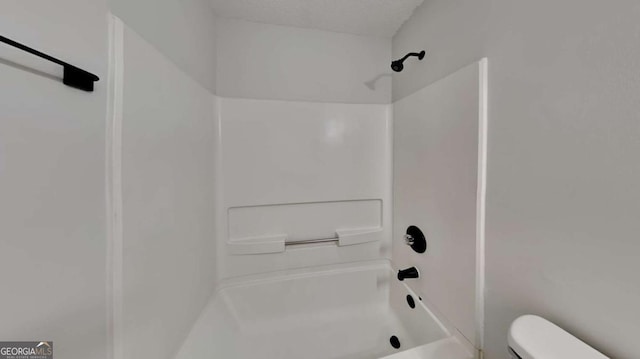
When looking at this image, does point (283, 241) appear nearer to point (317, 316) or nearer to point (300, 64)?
point (317, 316)

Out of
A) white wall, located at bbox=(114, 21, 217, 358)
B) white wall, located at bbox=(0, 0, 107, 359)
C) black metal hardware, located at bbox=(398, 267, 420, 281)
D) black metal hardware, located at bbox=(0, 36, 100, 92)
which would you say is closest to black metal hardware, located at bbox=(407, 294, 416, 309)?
black metal hardware, located at bbox=(398, 267, 420, 281)

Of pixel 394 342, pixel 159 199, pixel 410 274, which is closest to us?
pixel 159 199

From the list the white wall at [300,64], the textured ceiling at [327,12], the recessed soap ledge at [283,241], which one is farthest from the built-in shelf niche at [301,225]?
the textured ceiling at [327,12]

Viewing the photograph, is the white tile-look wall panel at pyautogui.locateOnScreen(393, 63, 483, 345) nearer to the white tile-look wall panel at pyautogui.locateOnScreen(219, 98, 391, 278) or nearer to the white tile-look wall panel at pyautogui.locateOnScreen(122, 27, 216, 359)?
the white tile-look wall panel at pyautogui.locateOnScreen(219, 98, 391, 278)

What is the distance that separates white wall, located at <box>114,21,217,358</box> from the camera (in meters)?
0.55

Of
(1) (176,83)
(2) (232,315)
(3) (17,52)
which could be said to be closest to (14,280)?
(3) (17,52)

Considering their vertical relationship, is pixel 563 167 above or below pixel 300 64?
below

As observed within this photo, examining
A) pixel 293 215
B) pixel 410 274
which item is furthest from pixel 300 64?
pixel 410 274

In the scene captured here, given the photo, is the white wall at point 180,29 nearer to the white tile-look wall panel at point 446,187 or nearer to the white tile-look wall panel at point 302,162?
the white tile-look wall panel at point 302,162

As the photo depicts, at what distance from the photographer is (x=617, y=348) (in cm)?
42

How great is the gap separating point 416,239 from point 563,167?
686mm

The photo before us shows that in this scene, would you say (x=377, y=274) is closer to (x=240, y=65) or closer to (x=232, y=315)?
(x=232, y=315)

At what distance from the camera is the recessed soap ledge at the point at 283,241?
1219mm

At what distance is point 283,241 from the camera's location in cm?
125
